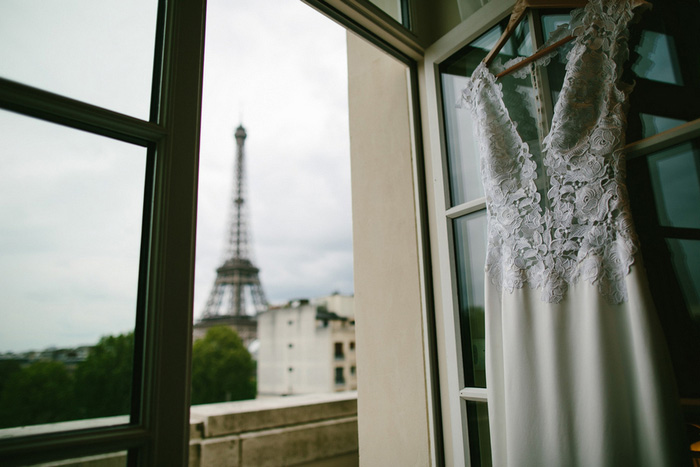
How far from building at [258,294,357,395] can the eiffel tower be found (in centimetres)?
80

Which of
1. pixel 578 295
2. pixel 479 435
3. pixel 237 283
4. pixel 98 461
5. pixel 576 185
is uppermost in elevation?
pixel 237 283

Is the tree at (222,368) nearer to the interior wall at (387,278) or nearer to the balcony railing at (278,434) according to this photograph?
the balcony railing at (278,434)

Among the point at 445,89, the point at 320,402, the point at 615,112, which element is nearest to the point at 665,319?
the point at 615,112

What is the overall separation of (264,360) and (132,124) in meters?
19.0

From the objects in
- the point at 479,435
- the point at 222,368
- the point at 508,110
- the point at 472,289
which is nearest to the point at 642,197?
the point at 508,110

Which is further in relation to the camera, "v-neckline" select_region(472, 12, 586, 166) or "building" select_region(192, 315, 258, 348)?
"building" select_region(192, 315, 258, 348)

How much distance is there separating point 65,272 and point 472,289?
1083 mm

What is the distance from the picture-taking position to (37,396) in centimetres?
71

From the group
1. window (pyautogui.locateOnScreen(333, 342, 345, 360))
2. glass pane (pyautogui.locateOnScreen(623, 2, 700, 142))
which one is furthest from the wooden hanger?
window (pyautogui.locateOnScreen(333, 342, 345, 360))

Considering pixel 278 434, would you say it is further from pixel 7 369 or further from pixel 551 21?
pixel 551 21

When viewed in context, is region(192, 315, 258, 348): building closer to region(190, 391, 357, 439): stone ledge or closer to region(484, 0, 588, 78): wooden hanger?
region(190, 391, 357, 439): stone ledge

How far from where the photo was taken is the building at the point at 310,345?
16.2 metres

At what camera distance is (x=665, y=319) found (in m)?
0.94

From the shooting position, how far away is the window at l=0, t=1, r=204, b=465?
744 millimetres
